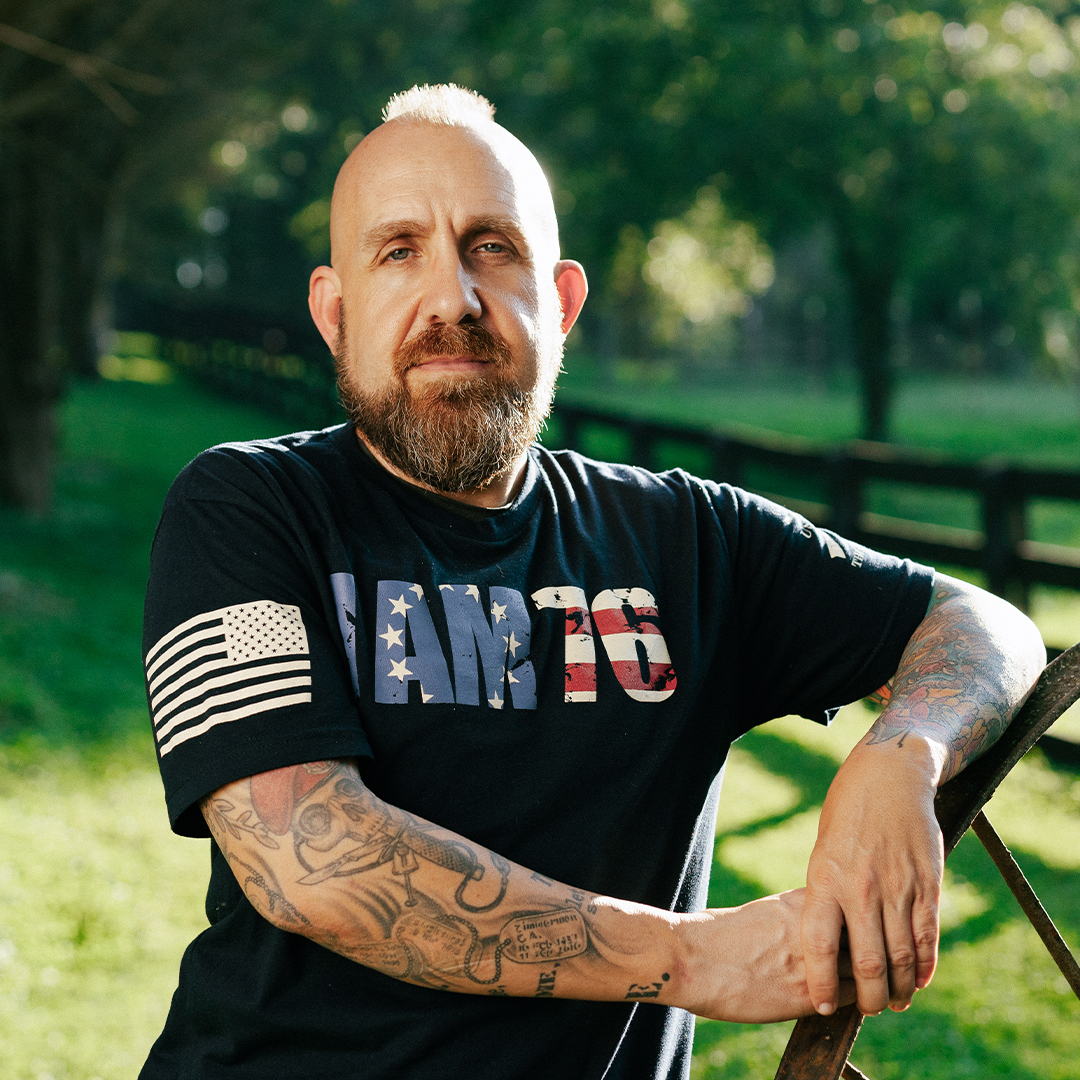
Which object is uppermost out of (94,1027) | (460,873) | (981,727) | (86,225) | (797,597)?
(86,225)

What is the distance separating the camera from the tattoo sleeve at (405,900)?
140 centimetres

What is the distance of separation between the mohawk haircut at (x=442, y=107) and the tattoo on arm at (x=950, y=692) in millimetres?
1146

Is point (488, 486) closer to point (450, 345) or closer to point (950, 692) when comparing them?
point (450, 345)

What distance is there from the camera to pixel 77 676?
19.7 ft

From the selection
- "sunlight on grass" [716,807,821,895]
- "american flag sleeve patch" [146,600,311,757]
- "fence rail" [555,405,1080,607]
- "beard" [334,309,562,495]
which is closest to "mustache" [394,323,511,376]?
"beard" [334,309,562,495]

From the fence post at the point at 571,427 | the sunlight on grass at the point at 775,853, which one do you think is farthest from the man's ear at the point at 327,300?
the fence post at the point at 571,427

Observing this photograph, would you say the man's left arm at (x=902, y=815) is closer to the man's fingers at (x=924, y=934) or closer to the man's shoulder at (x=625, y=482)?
the man's fingers at (x=924, y=934)

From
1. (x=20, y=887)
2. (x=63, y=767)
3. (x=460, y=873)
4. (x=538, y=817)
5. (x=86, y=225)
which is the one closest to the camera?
(x=460, y=873)

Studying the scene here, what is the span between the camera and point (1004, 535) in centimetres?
559

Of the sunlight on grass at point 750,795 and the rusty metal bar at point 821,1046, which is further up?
the rusty metal bar at point 821,1046

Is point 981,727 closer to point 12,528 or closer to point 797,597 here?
point 797,597

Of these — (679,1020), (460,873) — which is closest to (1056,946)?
(679,1020)

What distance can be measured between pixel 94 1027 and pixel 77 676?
9.86 ft

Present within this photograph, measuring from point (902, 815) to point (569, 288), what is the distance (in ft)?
3.73
